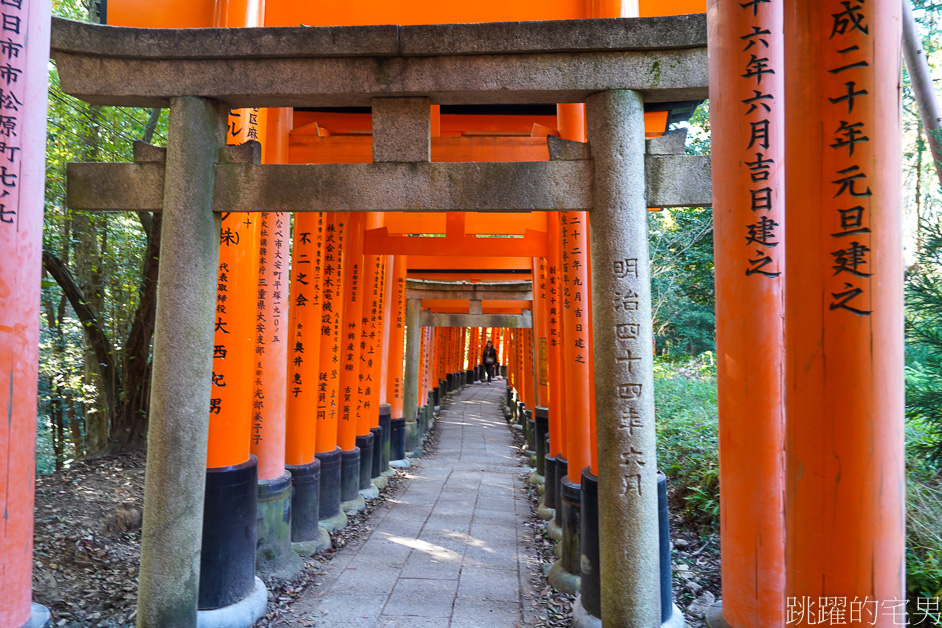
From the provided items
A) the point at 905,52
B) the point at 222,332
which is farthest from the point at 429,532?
the point at 905,52

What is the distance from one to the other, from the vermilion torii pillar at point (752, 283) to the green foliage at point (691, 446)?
3.08 m

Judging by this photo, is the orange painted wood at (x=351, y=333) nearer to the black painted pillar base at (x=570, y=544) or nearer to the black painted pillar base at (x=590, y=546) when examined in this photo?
the black painted pillar base at (x=570, y=544)

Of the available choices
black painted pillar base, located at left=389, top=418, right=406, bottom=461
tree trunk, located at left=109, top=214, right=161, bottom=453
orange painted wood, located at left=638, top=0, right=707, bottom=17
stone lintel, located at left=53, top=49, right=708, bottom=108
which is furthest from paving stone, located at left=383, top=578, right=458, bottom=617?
black painted pillar base, located at left=389, top=418, right=406, bottom=461

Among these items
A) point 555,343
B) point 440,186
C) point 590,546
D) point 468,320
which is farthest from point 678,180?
point 468,320

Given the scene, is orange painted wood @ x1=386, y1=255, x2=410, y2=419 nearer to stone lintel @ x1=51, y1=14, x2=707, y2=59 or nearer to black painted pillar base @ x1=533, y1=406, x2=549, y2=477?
black painted pillar base @ x1=533, y1=406, x2=549, y2=477

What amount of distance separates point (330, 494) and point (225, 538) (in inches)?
117

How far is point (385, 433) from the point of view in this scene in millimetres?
11523

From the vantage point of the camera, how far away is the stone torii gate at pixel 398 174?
3.51 m

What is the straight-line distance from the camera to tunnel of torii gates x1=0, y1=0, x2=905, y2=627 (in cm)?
212

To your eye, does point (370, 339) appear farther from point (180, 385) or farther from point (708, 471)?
point (180, 385)

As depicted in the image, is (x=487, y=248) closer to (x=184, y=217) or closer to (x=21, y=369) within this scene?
(x=184, y=217)

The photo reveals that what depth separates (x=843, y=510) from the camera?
2107 mm

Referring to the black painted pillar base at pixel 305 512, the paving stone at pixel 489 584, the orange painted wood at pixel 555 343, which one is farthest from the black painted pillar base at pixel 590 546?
the black painted pillar base at pixel 305 512

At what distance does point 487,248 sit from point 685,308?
391 inches
